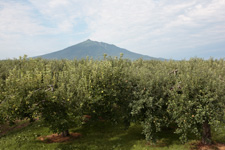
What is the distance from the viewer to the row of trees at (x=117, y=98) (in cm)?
1603

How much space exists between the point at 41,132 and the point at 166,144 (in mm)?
20181

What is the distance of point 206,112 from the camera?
1741 cm

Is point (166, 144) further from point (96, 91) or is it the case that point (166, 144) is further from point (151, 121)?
point (96, 91)

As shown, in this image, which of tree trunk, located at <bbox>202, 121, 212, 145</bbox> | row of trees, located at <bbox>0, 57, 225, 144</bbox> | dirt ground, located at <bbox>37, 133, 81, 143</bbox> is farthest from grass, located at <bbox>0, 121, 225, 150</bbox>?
row of trees, located at <bbox>0, 57, 225, 144</bbox>

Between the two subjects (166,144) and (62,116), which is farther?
(166,144)

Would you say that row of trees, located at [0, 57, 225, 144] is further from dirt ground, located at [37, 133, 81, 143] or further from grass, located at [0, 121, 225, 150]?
dirt ground, located at [37, 133, 81, 143]

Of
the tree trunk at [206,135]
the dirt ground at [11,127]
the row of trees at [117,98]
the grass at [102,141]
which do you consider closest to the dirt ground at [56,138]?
the grass at [102,141]

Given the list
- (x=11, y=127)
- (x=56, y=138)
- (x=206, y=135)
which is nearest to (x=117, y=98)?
(x=56, y=138)

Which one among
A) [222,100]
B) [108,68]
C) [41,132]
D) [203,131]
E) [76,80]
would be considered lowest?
[41,132]

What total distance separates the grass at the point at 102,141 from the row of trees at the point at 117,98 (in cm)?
243

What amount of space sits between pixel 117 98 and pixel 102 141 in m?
7.22

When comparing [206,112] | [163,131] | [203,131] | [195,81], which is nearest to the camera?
[206,112]

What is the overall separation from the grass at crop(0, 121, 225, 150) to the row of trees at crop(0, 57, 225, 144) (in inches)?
95.5

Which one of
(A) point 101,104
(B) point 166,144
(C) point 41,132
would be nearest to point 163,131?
(B) point 166,144
